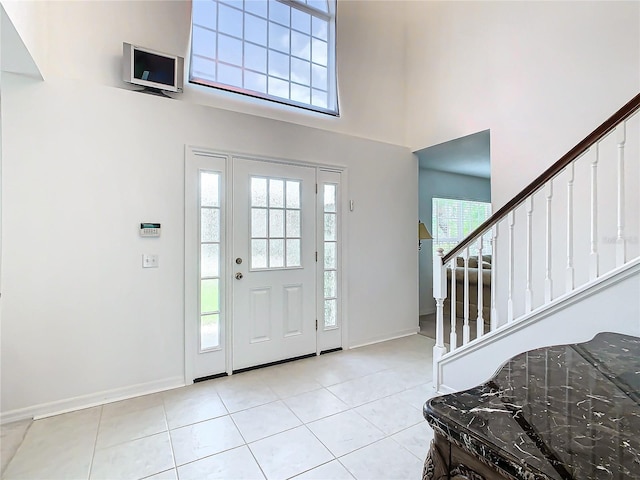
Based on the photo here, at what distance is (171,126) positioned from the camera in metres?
2.77

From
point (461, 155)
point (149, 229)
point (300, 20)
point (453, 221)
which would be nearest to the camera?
point (149, 229)

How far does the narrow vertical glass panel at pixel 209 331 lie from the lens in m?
2.91

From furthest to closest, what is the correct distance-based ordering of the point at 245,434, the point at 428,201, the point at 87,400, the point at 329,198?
the point at 428,201 → the point at 329,198 → the point at 87,400 → the point at 245,434

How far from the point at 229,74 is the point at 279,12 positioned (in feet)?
3.33

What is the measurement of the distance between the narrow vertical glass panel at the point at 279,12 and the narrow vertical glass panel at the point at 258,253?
2.48 metres

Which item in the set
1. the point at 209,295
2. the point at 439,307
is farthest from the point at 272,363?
the point at 439,307

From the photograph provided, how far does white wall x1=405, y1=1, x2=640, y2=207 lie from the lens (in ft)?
8.83

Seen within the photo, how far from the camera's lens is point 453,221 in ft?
19.7

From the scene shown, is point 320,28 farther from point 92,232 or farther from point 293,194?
point 92,232

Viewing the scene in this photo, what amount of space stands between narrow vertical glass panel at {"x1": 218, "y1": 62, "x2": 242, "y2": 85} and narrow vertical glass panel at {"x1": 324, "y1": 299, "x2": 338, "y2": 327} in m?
2.48

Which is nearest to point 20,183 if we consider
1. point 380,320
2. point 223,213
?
point 223,213

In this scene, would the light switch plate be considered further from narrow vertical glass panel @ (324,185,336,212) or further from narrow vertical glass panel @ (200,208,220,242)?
narrow vertical glass panel @ (324,185,336,212)

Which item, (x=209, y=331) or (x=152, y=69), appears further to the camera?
(x=209, y=331)

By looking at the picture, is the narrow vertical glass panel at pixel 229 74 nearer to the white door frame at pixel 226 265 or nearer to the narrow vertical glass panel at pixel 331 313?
the white door frame at pixel 226 265
